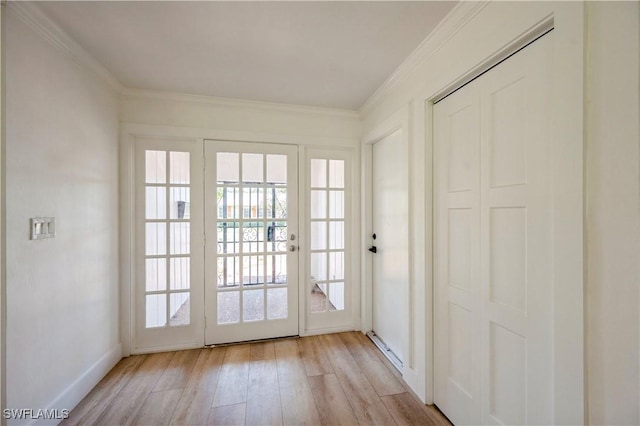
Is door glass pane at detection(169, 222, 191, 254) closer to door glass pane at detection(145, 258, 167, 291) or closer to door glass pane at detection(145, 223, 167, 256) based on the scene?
door glass pane at detection(145, 223, 167, 256)

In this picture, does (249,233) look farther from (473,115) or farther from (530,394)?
(530,394)

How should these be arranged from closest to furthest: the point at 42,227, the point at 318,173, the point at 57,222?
the point at 42,227 < the point at 57,222 < the point at 318,173

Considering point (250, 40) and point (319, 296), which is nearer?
point (250, 40)

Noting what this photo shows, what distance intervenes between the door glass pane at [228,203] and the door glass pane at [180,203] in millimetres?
277

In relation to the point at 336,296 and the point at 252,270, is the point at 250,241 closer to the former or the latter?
the point at 252,270

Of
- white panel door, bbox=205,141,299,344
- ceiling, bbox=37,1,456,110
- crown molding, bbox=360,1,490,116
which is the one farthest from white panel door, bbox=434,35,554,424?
white panel door, bbox=205,141,299,344

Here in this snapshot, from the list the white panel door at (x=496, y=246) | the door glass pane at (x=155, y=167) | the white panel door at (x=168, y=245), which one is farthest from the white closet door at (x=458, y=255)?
the door glass pane at (x=155, y=167)

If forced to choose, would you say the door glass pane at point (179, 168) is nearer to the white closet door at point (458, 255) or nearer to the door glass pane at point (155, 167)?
the door glass pane at point (155, 167)

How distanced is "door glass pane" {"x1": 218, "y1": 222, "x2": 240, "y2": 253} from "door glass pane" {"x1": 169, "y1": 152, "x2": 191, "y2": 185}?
1.78 feet

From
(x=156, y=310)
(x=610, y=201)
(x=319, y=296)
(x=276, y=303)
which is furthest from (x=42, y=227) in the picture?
(x=610, y=201)

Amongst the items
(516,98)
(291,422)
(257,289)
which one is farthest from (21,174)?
(516,98)

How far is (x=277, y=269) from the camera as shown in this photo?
2.59 metres

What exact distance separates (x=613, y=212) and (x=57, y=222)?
265 centimetres

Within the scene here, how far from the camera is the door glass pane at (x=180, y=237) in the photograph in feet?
7.74
